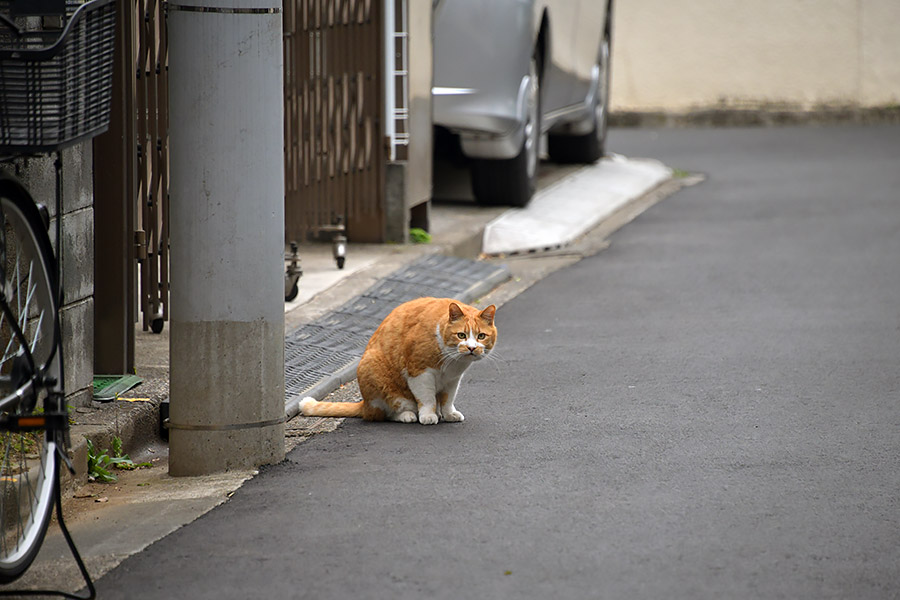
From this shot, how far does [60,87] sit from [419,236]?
6.88 meters

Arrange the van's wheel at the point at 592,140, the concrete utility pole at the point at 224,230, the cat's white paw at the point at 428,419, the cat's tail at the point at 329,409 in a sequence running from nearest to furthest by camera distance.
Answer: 1. the concrete utility pole at the point at 224,230
2. the cat's white paw at the point at 428,419
3. the cat's tail at the point at 329,409
4. the van's wheel at the point at 592,140

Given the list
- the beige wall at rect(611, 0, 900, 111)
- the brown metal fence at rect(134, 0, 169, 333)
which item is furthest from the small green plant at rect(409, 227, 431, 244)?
the beige wall at rect(611, 0, 900, 111)

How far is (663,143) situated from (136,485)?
55.9 feet

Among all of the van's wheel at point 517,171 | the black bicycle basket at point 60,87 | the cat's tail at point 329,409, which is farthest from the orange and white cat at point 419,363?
the van's wheel at point 517,171

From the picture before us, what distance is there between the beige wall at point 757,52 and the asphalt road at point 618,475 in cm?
1517

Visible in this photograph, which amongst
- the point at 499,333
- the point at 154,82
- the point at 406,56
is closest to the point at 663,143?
the point at 406,56

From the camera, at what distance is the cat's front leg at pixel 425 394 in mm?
5874

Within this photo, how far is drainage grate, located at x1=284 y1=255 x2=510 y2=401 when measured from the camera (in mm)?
6730

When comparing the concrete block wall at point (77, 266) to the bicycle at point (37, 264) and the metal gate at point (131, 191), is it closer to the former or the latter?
the metal gate at point (131, 191)

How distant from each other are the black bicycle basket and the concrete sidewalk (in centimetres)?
128

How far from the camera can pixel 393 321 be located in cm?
609

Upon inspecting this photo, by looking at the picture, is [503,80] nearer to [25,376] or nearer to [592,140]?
[592,140]

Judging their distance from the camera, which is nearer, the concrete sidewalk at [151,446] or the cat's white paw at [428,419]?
the concrete sidewalk at [151,446]

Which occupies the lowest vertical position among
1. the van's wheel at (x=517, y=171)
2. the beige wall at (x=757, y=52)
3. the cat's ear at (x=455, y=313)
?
the cat's ear at (x=455, y=313)
